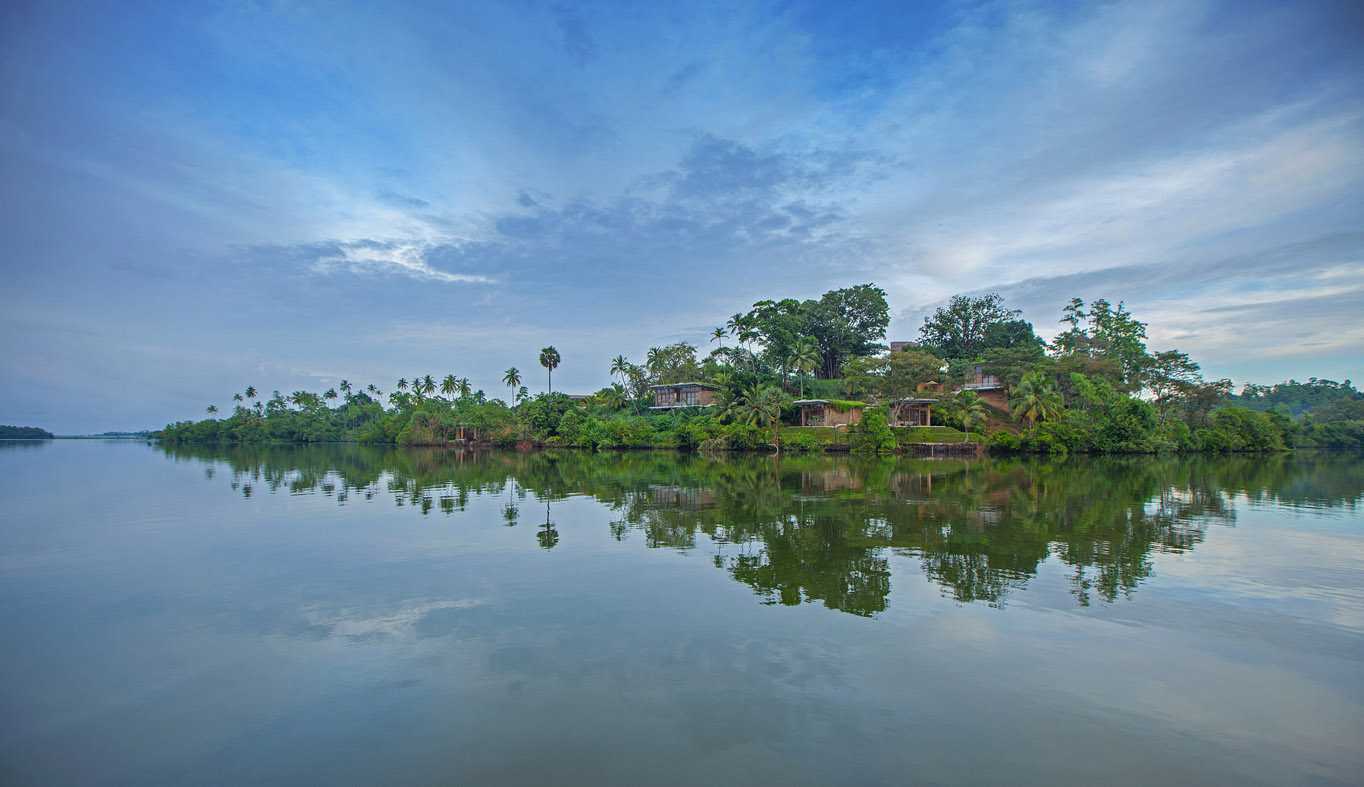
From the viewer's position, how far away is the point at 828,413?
6166 cm

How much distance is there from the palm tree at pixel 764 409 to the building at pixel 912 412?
1096cm

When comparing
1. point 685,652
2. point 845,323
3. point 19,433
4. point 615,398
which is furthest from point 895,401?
point 19,433

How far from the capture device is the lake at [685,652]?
216 inches

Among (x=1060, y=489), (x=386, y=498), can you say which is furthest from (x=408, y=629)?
(x=1060, y=489)

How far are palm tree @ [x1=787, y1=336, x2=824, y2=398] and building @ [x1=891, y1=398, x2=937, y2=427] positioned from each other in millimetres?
9336

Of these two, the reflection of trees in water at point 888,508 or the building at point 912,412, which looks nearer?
the reflection of trees in water at point 888,508

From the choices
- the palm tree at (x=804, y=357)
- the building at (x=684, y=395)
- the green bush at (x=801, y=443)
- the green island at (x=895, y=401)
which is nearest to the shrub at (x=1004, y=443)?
the green island at (x=895, y=401)

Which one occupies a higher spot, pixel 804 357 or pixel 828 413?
pixel 804 357

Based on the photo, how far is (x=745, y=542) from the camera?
1493 centimetres

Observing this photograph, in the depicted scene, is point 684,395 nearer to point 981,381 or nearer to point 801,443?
point 801,443

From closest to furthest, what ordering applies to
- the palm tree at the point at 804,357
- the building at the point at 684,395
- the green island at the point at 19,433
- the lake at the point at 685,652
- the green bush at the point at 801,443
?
the lake at the point at 685,652 < the green bush at the point at 801,443 < the palm tree at the point at 804,357 < the building at the point at 684,395 < the green island at the point at 19,433

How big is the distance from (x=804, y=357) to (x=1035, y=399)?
70.4ft

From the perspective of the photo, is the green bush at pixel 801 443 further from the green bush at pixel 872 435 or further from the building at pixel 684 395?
the building at pixel 684 395

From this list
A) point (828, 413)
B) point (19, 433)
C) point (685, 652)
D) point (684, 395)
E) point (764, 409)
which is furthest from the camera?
point (19, 433)
